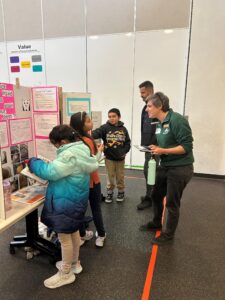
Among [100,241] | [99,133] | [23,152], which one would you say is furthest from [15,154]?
[99,133]

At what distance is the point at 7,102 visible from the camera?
5.13 feet

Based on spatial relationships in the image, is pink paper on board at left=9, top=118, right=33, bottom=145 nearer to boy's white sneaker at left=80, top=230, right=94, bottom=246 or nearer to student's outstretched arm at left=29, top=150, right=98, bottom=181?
student's outstretched arm at left=29, top=150, right=98, bottom=181

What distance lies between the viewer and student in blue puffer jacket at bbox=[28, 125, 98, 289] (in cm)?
147

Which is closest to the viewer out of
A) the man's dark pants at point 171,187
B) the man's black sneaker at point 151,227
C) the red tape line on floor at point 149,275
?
the red tape line on floor at point 149,275

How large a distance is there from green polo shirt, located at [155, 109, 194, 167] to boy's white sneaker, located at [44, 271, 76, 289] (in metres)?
1.20

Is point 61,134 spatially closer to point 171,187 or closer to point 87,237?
point 171,187

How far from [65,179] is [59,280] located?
82 cm

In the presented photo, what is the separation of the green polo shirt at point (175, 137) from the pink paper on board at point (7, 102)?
1203mm

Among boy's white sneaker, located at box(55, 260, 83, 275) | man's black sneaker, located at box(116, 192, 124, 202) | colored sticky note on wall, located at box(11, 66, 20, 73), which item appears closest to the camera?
boy's white sneaker, located at box(55, 260, 83, 275)

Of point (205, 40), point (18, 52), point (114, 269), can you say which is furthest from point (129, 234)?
point (18, 52)

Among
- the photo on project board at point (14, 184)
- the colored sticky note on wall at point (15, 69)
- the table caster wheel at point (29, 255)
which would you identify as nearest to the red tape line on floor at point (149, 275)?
the table caster wheel at point (29, 255)

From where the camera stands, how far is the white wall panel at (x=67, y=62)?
4.69 m

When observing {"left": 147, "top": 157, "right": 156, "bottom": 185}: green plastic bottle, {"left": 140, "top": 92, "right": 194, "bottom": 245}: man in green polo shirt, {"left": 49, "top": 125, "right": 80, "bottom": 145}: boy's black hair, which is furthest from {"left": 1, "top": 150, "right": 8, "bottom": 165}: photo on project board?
{"left": 147, "top": 157, "right": 156, "bottom": 185}: green plastic bottle

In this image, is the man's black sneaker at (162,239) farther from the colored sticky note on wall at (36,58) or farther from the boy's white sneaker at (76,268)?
the colored sticky note on wall at (36,58)
